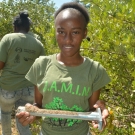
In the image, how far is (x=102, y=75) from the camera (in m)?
1.52

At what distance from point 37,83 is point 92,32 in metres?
0.89

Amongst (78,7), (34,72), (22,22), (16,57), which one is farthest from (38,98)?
(22,22)

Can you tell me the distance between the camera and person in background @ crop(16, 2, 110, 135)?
4.64 feet

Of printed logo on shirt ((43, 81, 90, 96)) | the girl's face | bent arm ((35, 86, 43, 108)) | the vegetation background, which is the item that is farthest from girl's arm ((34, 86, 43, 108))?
the vegetation background

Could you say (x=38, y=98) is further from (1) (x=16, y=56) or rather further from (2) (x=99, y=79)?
(1) (x=16, y=56)

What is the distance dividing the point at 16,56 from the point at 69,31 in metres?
1.47

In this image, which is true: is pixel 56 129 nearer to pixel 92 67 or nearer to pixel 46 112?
pixel 46 112

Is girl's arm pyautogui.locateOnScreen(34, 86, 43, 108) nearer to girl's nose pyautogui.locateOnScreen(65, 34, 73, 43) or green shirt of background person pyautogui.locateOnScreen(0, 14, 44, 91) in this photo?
girl's nose pyautogui.locateOnScreen(65, 34, 73, 43)

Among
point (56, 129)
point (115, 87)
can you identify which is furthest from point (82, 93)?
point (115, 87)

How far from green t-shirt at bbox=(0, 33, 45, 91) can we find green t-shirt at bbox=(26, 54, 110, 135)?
4.07 ft

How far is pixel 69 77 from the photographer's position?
4.81ft

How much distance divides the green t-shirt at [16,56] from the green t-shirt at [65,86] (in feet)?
4.07

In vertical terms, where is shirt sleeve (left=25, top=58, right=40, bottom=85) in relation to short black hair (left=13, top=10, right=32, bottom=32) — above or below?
below

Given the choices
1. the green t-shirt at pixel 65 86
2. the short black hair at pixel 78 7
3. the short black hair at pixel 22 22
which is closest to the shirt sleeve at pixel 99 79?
the green t-shirt at pixel 65 86
